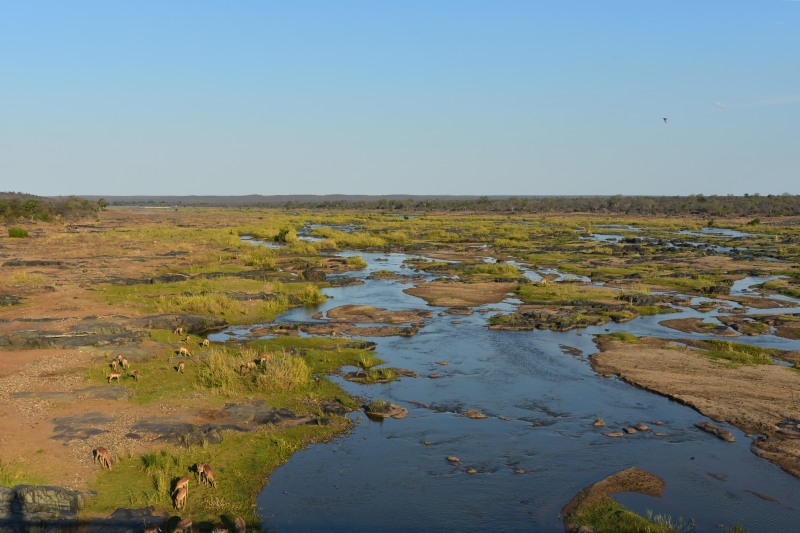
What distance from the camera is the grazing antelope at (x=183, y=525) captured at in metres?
10.8

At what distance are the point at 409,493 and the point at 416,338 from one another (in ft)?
44.7

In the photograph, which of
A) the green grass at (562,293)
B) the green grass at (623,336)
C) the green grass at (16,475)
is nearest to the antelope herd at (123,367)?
the green grass at (16,475)

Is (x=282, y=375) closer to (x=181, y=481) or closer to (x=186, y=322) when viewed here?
(x=181, y=481)

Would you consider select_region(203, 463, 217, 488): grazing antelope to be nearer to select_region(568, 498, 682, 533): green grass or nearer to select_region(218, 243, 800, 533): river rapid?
select_region(218, 243, 800, 533): river rapid

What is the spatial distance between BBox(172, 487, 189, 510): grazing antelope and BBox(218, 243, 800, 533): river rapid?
153cm

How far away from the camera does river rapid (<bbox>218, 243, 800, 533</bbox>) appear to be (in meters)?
12.3

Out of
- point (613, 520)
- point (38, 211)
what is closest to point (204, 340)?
point (613, 520)

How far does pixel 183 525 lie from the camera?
1093cm

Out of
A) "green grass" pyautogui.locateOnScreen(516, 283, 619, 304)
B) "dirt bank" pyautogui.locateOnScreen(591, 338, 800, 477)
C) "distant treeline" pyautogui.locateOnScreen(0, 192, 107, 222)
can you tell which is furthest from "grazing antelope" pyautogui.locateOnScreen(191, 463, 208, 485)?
"distant treeline" pyautogui.locateOnScreen(0, 192, 107, 222)

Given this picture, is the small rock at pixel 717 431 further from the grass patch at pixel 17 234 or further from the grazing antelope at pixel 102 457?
A: the grass patch at pixel 17 234

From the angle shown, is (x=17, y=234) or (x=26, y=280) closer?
(x=26, y=280)

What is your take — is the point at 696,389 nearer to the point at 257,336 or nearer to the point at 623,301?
the point at 623,301

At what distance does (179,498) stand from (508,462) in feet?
24.6

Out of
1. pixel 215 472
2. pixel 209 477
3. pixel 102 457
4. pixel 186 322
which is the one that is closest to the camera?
pixel 209 477
